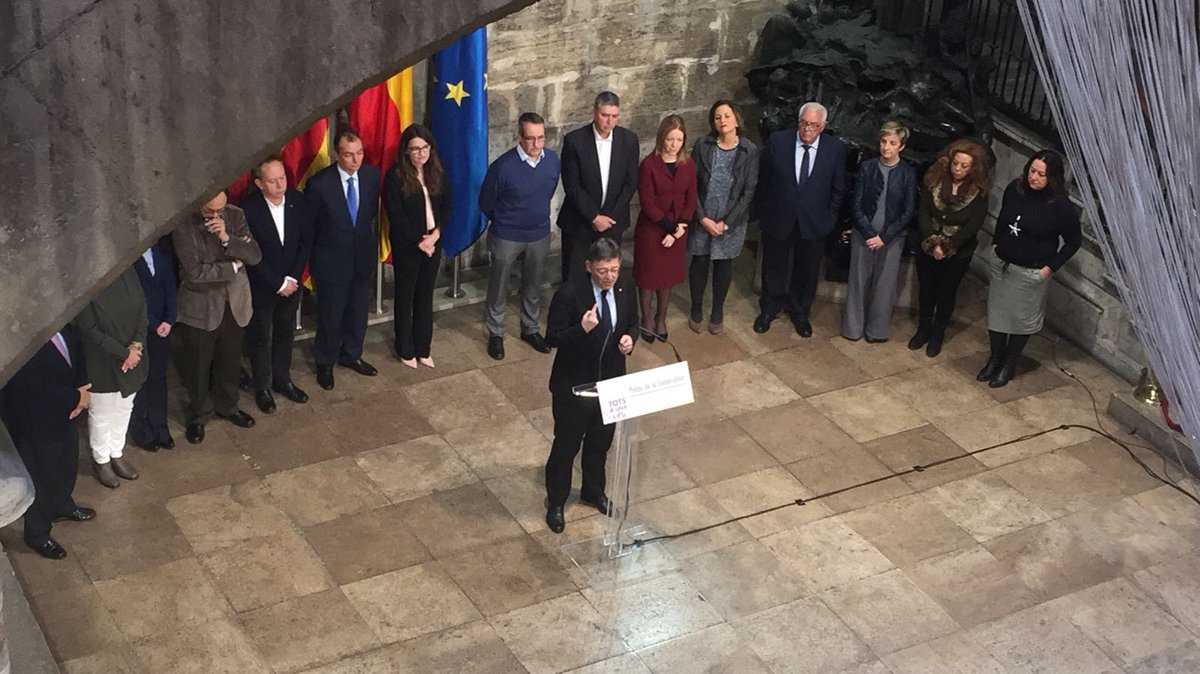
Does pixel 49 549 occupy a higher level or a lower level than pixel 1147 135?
lower

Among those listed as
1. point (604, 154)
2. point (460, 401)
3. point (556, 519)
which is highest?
point (604, 154)

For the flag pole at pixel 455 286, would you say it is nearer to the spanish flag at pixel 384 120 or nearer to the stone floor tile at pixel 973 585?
the spanish flag at pixel 384 120

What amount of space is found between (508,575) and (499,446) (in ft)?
3.82

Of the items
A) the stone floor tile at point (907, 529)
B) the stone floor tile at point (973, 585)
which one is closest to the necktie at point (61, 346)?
the stone floor tile at point (907, 529)

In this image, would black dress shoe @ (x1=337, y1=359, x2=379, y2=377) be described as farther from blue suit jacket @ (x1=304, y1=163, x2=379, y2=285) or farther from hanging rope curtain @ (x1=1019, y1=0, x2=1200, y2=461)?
hanging rope curtain @ (x1=1019, y1=0, x2=1200, y2=461)

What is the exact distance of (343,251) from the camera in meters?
9.03

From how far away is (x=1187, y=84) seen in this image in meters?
3.75

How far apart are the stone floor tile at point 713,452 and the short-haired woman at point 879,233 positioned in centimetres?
150

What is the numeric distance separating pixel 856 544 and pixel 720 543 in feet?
2.25

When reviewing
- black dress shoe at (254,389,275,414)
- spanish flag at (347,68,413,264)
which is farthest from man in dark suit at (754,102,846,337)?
black dress shoe at (254,389,275,414)

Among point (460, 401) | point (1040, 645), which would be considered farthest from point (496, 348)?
point (1040, 645)

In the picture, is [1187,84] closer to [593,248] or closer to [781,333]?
[593,248]

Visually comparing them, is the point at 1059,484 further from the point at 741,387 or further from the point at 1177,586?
the point at 741,387

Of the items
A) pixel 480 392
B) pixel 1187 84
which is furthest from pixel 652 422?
pixel 1187 84
